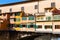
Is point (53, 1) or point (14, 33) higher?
point (53, 1)

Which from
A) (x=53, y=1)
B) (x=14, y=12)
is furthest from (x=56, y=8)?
(x=14, y=12)

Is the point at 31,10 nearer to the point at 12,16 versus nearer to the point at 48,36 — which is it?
the point at 12,16

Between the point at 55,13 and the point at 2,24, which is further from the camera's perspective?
the point at 2,24

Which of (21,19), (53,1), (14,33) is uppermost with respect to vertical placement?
(53,1)

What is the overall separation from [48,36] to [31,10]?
3.59 m

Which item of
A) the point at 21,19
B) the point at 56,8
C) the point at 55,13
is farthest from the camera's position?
the point at 21,19

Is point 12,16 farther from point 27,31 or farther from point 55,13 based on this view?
point 55,13

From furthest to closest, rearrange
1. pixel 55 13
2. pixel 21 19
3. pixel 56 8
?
pixel 21 19 < pixel 56 8 < pixel 55 13

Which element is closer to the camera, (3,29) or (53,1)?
(53,1)

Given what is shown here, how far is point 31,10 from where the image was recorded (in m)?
18.4

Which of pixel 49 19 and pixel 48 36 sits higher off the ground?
pixel 49 19

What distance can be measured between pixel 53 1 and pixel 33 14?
84.3 inches

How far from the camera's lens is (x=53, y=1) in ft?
55.0

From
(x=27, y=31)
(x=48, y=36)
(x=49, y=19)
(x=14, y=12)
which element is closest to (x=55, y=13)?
(x=49, y=19)
